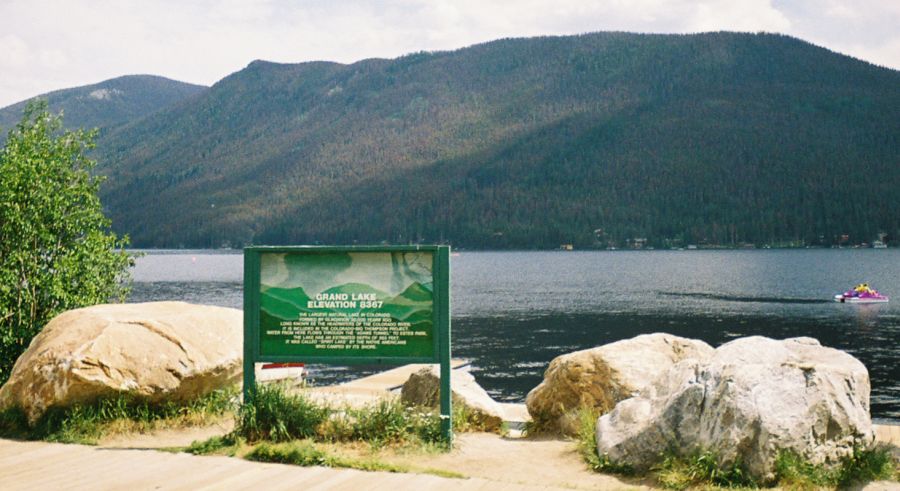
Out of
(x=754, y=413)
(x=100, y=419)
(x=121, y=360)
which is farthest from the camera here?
(x=121, y=360)

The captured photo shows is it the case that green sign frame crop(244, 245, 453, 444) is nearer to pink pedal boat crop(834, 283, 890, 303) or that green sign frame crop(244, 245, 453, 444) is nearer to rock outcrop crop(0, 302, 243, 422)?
rock outcrop crop(0, 302, 243, 422)

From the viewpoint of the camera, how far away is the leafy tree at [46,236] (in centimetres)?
1211

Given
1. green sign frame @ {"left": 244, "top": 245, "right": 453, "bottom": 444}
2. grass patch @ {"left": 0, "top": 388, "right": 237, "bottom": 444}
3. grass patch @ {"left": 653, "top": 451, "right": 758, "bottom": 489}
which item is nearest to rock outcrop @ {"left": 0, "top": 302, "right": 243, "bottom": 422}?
grass patch @ {"left": 0, "top": 388, "right": 237, "bottom": 444}

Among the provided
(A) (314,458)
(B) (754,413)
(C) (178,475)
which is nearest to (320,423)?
(A) (314,458)

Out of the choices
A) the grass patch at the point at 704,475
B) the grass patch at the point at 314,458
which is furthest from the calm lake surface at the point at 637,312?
the grass patch at the point at 704,475

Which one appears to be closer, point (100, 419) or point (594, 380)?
point (100, 419)

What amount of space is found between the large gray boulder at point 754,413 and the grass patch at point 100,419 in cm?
484

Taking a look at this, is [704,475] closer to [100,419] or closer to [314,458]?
[314,458]

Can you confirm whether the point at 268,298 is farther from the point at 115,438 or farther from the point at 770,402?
the point at 770,402

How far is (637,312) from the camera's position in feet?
235

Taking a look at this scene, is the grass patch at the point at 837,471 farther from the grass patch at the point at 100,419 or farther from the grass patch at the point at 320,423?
the grass patch at the point at 100,419

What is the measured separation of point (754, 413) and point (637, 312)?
66090 millimetres

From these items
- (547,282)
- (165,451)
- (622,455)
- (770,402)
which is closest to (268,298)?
(165,451)

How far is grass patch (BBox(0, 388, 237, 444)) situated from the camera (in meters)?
8.69
